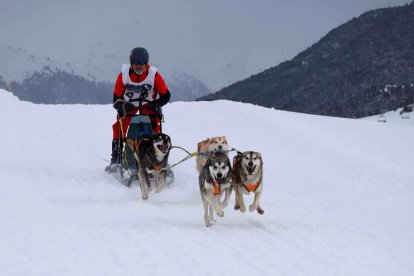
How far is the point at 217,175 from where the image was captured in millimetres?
6344

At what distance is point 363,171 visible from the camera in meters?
11.9

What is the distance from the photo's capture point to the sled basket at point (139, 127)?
29.1 ft

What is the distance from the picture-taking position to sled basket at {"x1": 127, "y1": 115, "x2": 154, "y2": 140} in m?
8.87

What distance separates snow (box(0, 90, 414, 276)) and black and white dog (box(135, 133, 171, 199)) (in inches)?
12.5

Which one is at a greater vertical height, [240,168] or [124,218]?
[240,168]

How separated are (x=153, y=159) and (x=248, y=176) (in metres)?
1.84

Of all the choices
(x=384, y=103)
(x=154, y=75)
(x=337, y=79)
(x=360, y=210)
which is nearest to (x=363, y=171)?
(x=360, y=210)

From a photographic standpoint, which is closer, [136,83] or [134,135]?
[134,135]

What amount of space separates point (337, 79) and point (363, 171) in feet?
570

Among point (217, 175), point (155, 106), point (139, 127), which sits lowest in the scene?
point (217, 175)

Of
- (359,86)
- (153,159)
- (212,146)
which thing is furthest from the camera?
(359,86)

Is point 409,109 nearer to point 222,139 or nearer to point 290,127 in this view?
point 290,127

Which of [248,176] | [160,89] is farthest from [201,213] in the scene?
[160,89]

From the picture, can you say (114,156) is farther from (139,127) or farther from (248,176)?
(248,176)
